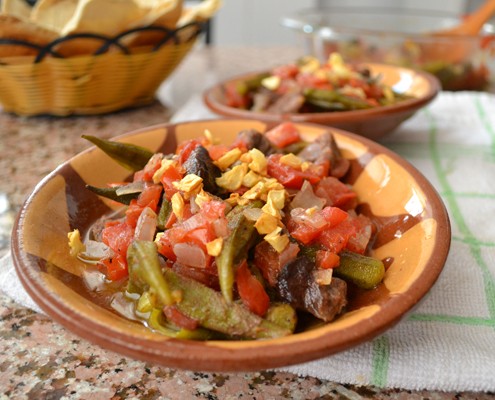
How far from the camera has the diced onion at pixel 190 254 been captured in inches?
35.6

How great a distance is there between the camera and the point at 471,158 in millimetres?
1794

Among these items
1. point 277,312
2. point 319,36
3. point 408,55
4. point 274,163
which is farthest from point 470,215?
point 319,36

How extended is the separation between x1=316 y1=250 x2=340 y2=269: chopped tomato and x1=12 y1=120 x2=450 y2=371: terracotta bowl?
0.07 m

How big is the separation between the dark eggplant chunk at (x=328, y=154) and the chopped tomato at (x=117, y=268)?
1.70 ft

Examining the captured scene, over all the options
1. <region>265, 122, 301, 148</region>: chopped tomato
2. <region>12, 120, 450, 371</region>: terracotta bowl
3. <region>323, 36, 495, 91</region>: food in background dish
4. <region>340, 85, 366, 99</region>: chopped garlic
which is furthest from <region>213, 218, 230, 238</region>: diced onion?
<region>323, 36, 495, 91</region>: food in background dish

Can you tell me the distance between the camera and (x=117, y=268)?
980mm

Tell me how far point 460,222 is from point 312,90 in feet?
2.26

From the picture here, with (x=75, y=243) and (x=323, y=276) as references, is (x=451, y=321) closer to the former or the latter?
(x=323, y=276)

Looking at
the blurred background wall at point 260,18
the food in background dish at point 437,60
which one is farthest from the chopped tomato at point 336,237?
the blurred background wall at point 260,18

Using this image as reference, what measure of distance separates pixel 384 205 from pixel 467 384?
42 cm

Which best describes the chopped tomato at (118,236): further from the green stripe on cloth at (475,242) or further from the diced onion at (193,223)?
the green stripe on cloth at (475,242)

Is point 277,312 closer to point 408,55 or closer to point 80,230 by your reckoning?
point 80,230

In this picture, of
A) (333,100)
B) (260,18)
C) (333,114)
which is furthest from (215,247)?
(260,18)

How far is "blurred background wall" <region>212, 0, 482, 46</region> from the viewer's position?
535 centimetres
